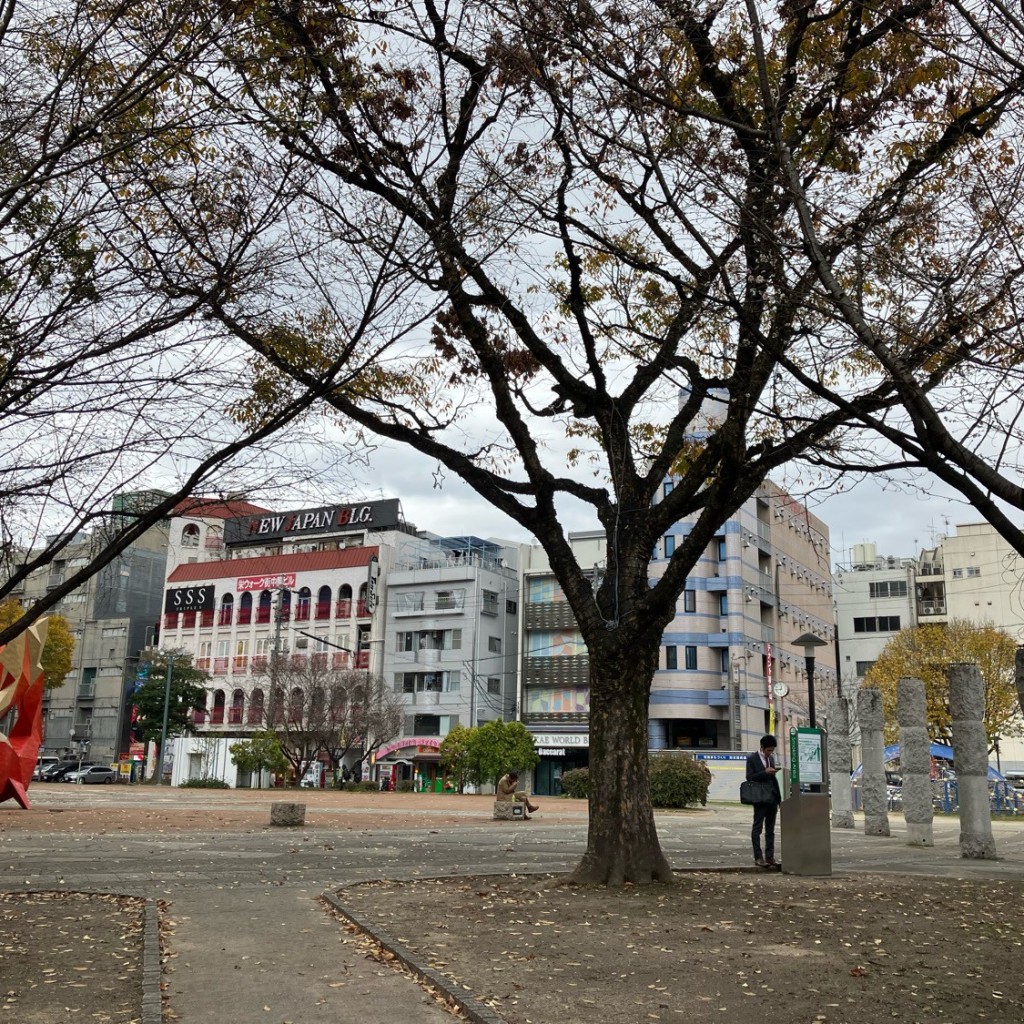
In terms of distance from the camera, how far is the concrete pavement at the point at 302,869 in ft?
21.6

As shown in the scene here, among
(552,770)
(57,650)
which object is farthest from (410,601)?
(57,650)

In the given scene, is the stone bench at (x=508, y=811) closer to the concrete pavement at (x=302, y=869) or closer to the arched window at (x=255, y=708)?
the concrete pavement at (x=302, y=869)

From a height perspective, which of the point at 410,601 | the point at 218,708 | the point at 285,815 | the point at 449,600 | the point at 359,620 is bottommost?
the point at 285,815

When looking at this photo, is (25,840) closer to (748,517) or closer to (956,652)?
(956,652)

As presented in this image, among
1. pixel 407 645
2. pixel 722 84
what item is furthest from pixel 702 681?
pixel 722 84

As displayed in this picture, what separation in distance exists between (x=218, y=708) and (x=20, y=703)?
51172mm

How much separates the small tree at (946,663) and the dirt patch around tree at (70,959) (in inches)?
1673

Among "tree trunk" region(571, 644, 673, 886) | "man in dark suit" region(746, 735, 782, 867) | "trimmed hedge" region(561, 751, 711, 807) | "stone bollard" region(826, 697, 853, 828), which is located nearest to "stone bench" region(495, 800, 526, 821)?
"stone bollard" region(826, 697, 853, 828)

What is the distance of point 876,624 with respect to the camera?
7869cm

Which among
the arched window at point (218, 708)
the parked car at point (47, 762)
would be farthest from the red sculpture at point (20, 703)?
the parked car at point (47, 762)

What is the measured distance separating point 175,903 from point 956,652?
156ft

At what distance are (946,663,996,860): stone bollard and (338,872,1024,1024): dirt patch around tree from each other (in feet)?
18.6

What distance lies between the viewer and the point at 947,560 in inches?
2995

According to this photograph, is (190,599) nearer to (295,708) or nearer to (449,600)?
(449,600)
